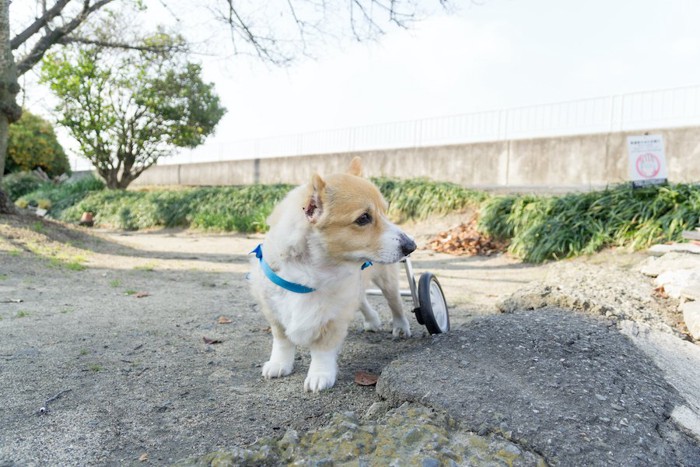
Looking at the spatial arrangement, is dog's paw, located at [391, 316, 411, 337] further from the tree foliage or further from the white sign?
the tree foliage

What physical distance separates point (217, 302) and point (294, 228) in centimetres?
240

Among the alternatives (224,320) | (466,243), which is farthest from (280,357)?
(466,243)

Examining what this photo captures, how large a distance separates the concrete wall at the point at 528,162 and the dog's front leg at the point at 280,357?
7.97m

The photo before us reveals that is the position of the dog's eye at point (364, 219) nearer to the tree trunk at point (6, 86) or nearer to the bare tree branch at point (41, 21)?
the tree trunk at point (6, 86)

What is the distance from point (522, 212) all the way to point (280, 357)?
6544mm

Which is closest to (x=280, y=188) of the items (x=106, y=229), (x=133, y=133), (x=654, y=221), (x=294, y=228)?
(x=106, y=229)

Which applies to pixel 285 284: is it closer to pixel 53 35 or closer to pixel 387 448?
pixel 387 448

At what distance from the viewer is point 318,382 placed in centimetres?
244

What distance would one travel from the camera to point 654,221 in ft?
20.7

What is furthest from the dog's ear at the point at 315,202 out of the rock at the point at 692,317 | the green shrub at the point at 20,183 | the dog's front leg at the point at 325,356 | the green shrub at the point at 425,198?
the green shrub at the point at 20,183

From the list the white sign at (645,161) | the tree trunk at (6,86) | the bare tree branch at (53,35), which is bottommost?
the white sign at (645,161)

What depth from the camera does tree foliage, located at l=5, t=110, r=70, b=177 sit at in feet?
Answer: 70.2

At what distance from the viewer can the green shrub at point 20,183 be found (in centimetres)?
2058

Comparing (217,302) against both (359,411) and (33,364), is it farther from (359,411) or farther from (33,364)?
(359,411)
